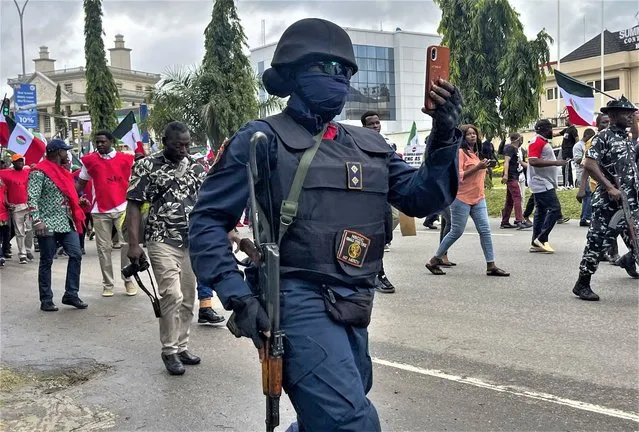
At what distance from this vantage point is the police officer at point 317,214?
2.58 metres

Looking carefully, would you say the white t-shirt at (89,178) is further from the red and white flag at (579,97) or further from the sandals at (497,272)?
the red and white flag at (579,97)

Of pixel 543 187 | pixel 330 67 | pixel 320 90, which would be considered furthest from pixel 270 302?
pixel 543 187

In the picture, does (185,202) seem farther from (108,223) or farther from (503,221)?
(503,221)

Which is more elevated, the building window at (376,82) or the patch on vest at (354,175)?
the building window at (376,82)

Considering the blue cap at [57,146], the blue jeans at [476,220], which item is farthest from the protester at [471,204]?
the blue cap at [57,146]

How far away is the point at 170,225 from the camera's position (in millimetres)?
5559

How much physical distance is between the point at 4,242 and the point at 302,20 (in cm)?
1194

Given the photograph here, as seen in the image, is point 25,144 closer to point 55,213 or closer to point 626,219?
point 55,213

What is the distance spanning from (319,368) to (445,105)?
A: 1.12 m

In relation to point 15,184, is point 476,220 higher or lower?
lower

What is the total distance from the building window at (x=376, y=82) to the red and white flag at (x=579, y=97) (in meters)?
63.6

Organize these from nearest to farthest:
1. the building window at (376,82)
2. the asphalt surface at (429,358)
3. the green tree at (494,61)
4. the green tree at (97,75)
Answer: the asphalt surface at (429,358)
the green tree at (494,61)
the green tree at (97,75)
the building window at (376,82)

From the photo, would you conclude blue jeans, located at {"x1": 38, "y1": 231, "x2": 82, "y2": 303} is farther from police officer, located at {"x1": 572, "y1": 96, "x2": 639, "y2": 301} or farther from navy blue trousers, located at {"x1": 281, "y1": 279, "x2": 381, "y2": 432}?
navy blue trousers, located at {"x1": 281, "y1": 279, "x2": 381, "y2": 432}

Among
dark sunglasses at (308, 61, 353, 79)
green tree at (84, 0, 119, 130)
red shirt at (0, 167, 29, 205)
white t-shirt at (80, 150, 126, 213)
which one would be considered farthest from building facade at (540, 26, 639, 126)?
dark sunglasses at (308, 61, 353, 79)
